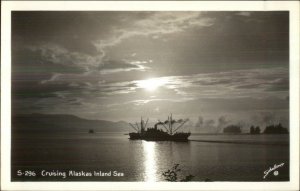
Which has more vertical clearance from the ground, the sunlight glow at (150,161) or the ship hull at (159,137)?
the ship hull at (159,137)

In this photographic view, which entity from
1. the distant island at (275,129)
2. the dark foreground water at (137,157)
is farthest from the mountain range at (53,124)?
the distant island at (275,129)

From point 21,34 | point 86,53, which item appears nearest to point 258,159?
point 86,53

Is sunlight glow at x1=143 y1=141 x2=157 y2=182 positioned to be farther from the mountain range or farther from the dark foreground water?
the mountain range

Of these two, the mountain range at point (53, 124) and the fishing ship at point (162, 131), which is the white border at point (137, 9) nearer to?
the mountain range at point (53, 124)

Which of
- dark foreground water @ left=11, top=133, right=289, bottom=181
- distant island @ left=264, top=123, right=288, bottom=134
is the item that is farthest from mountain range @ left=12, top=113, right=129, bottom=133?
distant island @ left=264, top=123, right=288, bottom=134

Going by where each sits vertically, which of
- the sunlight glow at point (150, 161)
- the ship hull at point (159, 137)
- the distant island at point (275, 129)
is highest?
the distant island at point (275, 129)

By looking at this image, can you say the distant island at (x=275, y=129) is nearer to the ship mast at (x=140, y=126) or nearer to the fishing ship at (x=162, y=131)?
the fishing ship at (x=162, y=131)

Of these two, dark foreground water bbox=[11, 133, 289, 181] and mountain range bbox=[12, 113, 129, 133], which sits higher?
mountain range bbox=[12, 113, 129, 133]
